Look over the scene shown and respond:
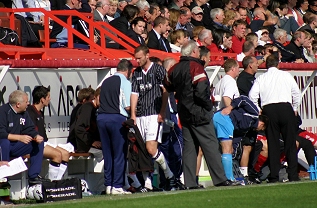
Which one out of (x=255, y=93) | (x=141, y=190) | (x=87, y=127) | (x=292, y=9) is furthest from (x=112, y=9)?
(x=292, y=9)

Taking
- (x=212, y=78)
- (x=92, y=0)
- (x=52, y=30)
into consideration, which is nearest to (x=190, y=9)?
(x=92, y=0)

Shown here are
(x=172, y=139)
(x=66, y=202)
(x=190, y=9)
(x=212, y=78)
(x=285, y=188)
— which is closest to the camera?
(x=66, y=202)

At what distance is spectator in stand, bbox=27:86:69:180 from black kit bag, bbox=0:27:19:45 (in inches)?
105

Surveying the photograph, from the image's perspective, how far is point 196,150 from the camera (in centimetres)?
1302

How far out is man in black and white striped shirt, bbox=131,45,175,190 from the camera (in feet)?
42.8

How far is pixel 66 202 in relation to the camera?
37.7ft

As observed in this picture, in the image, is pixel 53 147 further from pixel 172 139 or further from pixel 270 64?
pixel 270 64

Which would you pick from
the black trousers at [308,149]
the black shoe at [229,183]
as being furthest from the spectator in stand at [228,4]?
the black shoe at [229,183]

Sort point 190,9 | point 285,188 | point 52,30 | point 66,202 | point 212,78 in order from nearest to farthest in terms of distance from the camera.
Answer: point 66,202 → point 285,188 → point 212,78 → point 52,30 → point 190,9

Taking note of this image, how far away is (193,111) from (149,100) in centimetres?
74

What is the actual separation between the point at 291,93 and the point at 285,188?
2.48 m

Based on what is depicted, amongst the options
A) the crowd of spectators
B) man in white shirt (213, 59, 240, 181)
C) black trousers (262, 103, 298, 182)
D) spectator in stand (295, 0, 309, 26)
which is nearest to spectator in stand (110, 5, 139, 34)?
the crowd of spectators

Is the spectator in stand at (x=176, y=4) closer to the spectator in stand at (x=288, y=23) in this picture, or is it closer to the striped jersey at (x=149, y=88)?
the spectator in stand at (x=288, y=23)

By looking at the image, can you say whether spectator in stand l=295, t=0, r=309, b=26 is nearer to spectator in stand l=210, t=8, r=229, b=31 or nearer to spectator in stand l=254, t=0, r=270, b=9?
spectator in stand l=254, t=0, r=270, b=9
